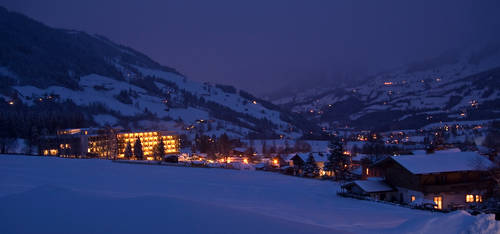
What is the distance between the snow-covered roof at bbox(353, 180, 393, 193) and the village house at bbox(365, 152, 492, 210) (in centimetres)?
83

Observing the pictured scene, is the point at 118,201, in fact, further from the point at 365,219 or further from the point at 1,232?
the point at 365,219

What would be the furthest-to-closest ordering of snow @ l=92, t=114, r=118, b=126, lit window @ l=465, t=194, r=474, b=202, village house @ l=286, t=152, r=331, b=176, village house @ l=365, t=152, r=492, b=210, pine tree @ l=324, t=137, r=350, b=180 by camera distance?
snow @ l=92, t=114, r=118, b=126 → village house @ l=286, t=152, r=331, b=176 → pine tree @ l=324, t=137, r=350, b=180 → lit window @ l=465, t=194, r=474, b=202 → village house @ l=365, t=152, r=492, b=210

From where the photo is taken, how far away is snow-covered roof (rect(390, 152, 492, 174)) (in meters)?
28.4

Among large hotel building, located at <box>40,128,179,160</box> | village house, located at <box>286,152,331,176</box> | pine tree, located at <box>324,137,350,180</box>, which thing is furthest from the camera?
large hotel building, located at <box>40,128,179,160</box>

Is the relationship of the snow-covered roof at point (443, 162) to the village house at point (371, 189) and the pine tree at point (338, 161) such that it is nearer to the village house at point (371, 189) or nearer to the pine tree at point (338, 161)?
the village house at point (371, 189)

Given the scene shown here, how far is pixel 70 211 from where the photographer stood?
7.92m

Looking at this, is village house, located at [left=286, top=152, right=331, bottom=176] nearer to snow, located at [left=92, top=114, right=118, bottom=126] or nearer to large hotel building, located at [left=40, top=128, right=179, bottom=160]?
large hotel building, located at [left=40, top=128, right=179, bottom=160]

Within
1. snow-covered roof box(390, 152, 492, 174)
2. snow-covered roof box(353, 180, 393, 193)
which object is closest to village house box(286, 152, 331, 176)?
A: snow-covered roof box(353, 180, 393, 193)

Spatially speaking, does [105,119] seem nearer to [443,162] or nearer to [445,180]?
[443,162]

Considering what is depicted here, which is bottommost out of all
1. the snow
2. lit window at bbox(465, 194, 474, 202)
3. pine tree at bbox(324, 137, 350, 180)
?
lit window at bbox(465, 194, 474, 202)

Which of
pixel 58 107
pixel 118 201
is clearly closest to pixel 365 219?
pixel 118 201

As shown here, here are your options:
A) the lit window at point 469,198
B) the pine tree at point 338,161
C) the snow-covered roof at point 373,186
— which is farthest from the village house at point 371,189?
the pine tree at point 338,161

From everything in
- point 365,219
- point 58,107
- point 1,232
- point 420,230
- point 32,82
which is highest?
point 32,82

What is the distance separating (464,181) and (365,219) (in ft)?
57.8
